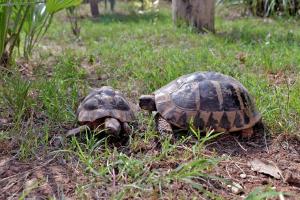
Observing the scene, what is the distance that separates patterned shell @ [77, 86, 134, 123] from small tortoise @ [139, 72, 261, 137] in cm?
20

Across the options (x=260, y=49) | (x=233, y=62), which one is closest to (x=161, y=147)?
(x=233, y=62)

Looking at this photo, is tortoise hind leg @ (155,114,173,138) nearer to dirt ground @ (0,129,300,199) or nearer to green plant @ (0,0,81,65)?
dirt ground @ (0,129,300,199)

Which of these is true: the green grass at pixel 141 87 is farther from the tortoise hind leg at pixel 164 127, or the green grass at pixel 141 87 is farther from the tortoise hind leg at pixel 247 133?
the tortoise hind leg at pixel 247 133

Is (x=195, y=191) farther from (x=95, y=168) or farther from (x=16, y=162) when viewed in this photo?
(x=16, y=162)

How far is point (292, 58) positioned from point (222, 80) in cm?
178

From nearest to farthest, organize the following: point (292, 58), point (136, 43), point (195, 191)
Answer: point (195, 191), point (292, 58), point (136, 43)

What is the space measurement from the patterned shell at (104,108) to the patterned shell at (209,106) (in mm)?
207

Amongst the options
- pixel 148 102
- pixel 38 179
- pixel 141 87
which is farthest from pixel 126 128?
pixel 141 87

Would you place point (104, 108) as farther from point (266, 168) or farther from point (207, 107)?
point (266, 168)

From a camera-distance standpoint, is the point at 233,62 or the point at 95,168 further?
the point at 233,62

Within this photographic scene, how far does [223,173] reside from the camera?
2.10 metres

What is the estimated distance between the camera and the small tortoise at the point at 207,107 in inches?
95.4

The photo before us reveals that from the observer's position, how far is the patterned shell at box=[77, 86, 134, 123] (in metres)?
2.42

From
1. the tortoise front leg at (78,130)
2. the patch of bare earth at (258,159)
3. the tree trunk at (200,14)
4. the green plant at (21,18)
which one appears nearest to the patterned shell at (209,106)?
the patch of bare earth at (258,159)
